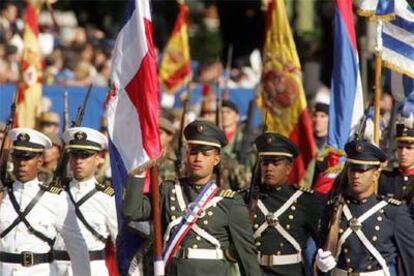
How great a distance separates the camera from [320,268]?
39.3 feet

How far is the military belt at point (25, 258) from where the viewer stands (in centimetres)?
1261

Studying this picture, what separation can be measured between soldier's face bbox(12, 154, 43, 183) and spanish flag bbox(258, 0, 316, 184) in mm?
3494

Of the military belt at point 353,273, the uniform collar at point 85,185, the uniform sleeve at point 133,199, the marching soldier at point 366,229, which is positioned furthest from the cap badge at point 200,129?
the uniform collar at point 85,185

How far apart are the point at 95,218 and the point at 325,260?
7.22ft

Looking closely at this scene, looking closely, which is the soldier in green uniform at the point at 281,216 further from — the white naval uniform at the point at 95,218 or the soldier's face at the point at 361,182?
the white naval uniform at the point at 95,218

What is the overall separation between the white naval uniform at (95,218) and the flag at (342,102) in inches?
Result: 78.8

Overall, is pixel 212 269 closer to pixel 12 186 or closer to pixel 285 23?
pixel 12 186

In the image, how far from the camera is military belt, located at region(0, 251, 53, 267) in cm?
1261

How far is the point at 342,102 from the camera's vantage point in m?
14.1

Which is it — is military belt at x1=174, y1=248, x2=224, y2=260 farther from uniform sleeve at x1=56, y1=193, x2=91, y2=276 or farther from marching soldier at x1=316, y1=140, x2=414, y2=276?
uniform sleeve at x1=56, y1=193, x2=91, y2=276

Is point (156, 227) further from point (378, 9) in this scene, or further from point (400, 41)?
point (400, 41)

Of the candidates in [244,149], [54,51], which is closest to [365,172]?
[244,149]

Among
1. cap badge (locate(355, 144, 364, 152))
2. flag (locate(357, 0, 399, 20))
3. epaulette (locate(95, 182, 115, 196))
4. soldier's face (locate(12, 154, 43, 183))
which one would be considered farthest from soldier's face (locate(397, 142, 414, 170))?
soldier's face (locate(12, 154, 43, 183))

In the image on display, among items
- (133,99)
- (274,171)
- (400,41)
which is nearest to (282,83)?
(400,41)
